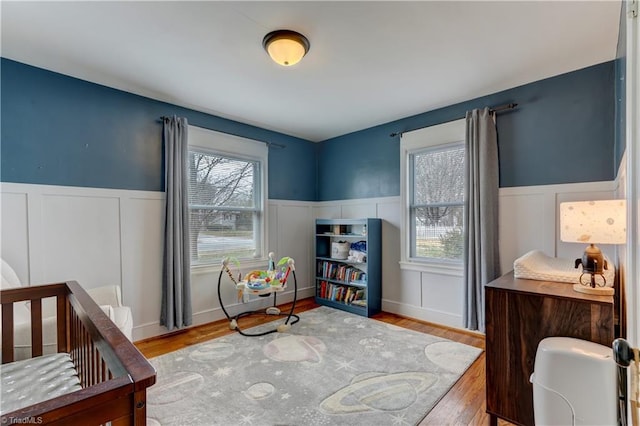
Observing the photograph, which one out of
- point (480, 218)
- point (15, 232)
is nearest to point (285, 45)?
point (480, 218)

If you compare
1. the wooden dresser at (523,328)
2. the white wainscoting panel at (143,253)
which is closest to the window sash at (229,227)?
the white wainscoting panel at (143,253)

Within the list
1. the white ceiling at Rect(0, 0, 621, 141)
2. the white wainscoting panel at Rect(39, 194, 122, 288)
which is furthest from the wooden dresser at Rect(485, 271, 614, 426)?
the white wainscoting panel at Rect(39, 194, 122, 288)

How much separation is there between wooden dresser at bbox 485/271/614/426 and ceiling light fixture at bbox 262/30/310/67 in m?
1.99

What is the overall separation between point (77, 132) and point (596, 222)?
12.7 ft

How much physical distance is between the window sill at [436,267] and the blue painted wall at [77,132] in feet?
9.65

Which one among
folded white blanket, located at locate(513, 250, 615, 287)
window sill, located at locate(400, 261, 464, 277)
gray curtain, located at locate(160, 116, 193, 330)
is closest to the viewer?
folded white blanket, located at locate(513, 250, 615, 287)

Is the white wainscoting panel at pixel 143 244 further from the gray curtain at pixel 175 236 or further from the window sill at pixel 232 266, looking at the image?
the gray curtain at pixel 175 236

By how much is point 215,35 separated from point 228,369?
2.51m

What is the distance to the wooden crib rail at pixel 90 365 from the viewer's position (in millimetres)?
646

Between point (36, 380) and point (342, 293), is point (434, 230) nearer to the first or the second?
point (342, 293)

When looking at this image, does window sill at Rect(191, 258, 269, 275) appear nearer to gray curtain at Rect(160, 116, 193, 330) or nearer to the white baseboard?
gray curtain at Rect(160, 116, 193, 330)

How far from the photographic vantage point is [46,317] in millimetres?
2074

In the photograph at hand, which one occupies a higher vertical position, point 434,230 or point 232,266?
point 434,230

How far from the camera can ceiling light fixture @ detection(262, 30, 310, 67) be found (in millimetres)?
1996
